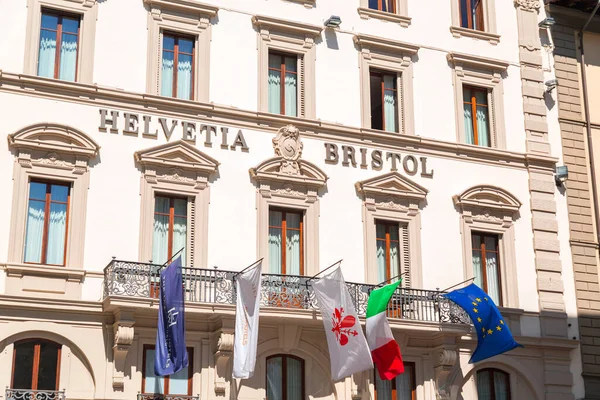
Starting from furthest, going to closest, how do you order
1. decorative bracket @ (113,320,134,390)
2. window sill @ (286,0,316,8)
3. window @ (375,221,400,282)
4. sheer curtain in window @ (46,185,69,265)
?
window sill @ (286,0,316,8), window @ (375,221,400,282), sheer curtain in window @ (46,185,69,265), decorative bracket @ (113,320,134,390)

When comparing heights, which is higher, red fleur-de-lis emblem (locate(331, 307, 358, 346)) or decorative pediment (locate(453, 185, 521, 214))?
decorative pediment (locate(453, 185, 521, 214))

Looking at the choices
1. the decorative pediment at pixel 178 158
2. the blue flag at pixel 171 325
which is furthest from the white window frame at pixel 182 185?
the blue flag at pixel 171 325

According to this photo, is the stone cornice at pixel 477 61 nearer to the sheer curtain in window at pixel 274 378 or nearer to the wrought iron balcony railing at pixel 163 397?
the sheer curtain in window at pixel 274 378

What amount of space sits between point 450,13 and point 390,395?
1198cm

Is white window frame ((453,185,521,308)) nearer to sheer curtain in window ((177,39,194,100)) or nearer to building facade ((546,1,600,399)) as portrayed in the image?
building facade ((546,1,600,399))

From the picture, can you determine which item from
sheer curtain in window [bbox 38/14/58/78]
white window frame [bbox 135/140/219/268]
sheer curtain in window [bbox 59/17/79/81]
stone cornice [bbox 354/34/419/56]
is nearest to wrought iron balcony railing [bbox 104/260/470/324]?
white window frame [bbox 135/140/219/268]

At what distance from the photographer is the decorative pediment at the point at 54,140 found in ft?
76.7

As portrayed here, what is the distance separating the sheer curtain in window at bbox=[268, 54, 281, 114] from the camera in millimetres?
27125

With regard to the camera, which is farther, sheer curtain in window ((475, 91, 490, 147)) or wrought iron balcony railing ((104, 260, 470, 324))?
sheer curtain in window ((475, 91, 490, 147))

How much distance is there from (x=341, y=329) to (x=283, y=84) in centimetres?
762

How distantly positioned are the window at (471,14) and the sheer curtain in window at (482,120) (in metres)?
2.28

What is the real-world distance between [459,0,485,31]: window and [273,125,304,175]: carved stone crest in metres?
7.54

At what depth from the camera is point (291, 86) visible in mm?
27562

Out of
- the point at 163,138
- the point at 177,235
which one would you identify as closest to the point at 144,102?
the point at 163,138
